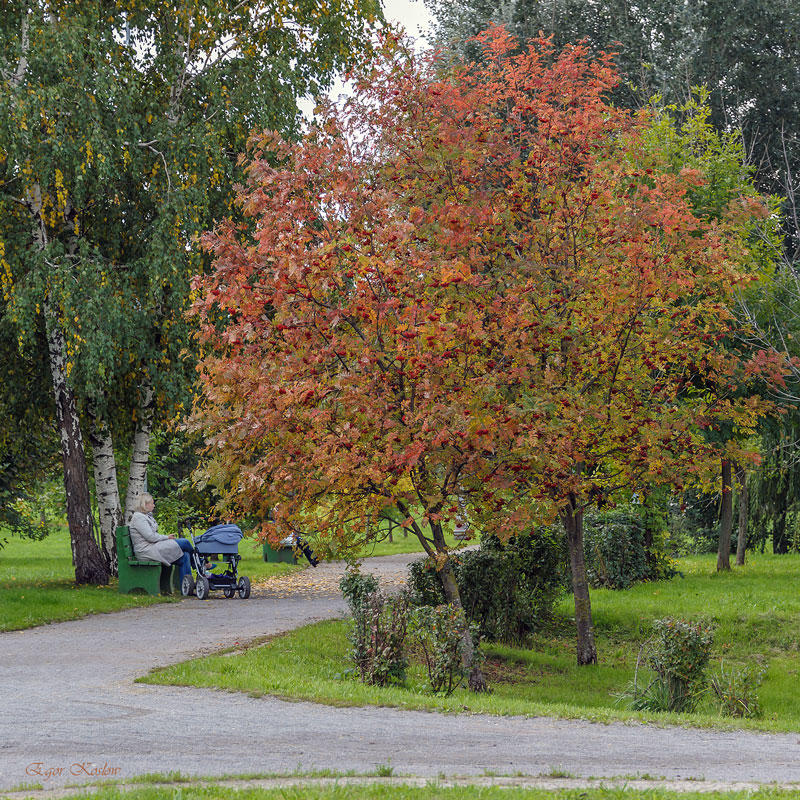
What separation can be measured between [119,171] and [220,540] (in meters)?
6.11

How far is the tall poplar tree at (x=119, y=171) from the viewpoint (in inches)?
590

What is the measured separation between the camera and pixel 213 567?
16797mm

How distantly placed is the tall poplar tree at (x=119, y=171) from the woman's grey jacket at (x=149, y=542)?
4.98ft

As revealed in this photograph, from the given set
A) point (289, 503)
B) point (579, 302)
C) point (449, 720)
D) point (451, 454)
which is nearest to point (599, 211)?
point (579, 302)

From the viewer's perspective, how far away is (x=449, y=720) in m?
8.12

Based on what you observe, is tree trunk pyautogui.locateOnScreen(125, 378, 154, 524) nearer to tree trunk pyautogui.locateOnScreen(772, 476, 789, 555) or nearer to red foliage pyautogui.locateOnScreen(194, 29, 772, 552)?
red foliage pyautogui.locateOnScreen(194, 29, 772, 552)

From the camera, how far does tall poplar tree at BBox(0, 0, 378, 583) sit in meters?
15.0

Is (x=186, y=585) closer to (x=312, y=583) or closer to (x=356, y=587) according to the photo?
(x=312, y=583)

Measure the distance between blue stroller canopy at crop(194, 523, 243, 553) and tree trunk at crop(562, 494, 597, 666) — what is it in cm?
539

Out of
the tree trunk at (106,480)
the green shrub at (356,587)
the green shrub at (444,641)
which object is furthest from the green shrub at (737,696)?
the tree trunk at (106,480)

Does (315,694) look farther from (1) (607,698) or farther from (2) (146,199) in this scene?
(2) (146,199)

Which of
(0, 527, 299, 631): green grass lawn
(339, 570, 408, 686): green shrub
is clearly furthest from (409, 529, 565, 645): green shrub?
(0, 527, 299, 631): green grass lawn

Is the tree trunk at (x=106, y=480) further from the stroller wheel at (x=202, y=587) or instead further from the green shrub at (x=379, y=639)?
the green shrub at (x=379, y=639)

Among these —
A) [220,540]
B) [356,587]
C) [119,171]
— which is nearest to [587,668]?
[356,587]
